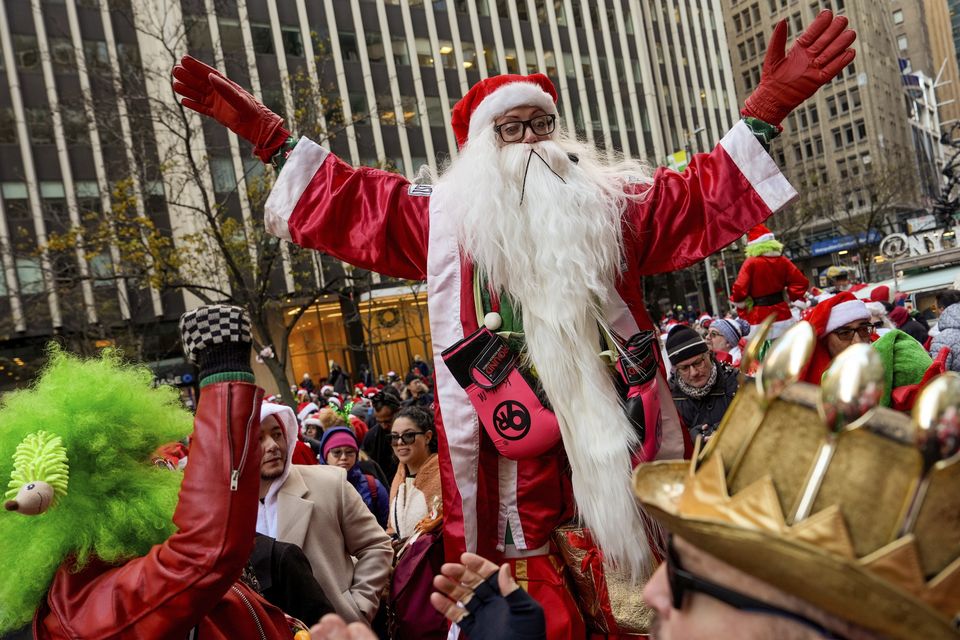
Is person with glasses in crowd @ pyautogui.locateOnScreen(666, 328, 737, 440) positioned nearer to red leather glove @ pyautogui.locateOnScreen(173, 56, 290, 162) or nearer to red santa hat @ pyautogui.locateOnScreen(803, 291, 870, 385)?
red santa hat @ pyautogui.locateOnScreen(803, 291, 870, 385)

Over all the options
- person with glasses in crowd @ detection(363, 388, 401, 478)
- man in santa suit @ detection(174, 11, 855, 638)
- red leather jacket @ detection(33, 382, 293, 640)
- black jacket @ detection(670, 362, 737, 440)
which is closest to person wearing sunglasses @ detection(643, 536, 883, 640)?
red leather jacket @ detection(33, 382, 293, 640)

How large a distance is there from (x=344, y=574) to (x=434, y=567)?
639 mm

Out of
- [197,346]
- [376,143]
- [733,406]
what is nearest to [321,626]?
[197,346]

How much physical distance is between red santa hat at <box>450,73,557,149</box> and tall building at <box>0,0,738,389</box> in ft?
25.2

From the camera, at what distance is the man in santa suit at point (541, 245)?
2.46 m

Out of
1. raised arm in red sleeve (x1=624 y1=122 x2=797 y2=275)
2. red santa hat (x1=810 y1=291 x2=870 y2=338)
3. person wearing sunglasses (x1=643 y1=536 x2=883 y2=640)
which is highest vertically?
raised arm in red sleeve (x1=624 y1=122 x2=797 y2=275)

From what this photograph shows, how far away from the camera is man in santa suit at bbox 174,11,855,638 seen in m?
2.46

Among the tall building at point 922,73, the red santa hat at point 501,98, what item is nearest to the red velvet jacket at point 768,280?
the red santa hat at point 501,98

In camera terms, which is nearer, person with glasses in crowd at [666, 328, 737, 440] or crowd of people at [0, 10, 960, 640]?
crowd of people at [0, 10, 960, 640]

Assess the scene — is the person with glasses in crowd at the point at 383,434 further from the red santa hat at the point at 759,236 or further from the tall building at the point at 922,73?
the tall building at the point at 922,73

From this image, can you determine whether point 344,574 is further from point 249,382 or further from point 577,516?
point 249,382

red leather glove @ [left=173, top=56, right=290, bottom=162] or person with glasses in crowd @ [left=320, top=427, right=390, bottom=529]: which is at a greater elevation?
red leather glove @ [left=173, top=56, right=290, bottom=162]

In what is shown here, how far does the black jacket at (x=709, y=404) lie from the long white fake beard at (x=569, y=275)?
2399 millimetres

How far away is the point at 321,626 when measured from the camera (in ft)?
5.05
